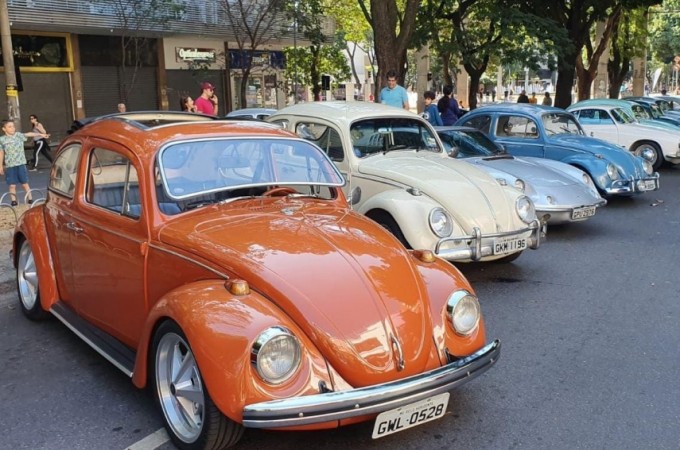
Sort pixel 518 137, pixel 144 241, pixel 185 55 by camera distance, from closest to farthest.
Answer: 1. pixel 144 241
2. pixel 518 137
3. pixel 185 55

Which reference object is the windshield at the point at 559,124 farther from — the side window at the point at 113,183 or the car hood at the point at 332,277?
the side window at the point at 113,183

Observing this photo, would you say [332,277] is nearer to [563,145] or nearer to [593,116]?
[563,145]

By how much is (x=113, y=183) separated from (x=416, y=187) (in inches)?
128

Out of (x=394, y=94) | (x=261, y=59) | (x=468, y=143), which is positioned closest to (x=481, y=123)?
(x=394, y=94)

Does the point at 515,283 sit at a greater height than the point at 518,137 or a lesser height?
lesser

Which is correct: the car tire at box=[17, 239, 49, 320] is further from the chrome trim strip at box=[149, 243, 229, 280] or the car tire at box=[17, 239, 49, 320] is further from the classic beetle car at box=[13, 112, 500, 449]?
the chrome trim strip at box=[149, 243, 229, 280]

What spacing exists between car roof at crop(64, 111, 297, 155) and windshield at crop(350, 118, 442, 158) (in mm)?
2747

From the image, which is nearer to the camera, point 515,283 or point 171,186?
point 171,186

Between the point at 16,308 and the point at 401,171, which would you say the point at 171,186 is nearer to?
the point at 16,308

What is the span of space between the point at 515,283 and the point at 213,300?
13.7ft

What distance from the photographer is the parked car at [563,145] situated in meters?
10.5

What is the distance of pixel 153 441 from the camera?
140 inches

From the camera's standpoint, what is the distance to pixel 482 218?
6461 millimetres

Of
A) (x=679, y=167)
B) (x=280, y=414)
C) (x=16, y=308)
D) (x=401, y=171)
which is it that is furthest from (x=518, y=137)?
(x=280, y=414)
